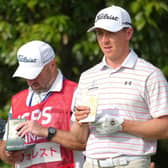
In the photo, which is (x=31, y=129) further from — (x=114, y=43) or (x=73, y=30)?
(x=73, y=30)

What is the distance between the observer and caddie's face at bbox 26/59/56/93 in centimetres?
489

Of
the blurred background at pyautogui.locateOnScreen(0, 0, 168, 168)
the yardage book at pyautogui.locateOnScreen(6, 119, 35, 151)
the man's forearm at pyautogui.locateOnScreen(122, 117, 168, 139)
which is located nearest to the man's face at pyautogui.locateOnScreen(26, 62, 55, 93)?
the yardage book at pyautogui.locateOnScreen(6, 119, 35, 151)

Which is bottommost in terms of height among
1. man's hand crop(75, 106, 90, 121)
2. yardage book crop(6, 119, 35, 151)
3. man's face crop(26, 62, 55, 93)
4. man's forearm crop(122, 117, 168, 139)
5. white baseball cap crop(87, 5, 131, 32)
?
yardage book crop(6, 119, 35, 151)

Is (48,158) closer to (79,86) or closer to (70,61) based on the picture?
(79,86)

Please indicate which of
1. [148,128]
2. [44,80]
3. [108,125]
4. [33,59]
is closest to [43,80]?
[44,80]

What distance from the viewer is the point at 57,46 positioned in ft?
24.1

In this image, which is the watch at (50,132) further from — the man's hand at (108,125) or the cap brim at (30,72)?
the man's hand at (108,125)

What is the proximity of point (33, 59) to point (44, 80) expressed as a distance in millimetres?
163

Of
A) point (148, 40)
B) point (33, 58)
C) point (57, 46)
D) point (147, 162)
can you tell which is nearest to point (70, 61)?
point (57, 46)

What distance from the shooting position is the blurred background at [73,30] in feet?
22.7

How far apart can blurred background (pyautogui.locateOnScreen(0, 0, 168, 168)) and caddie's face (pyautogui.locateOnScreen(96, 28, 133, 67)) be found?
2166 mm

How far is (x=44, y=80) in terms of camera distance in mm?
4918

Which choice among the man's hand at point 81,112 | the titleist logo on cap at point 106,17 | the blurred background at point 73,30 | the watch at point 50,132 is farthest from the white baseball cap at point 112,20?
the blurred background at point 73,30

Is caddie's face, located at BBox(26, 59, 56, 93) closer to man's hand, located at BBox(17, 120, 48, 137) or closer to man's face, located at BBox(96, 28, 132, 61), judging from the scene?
man's hand, located at BBox(17, 120, 48, 137)
